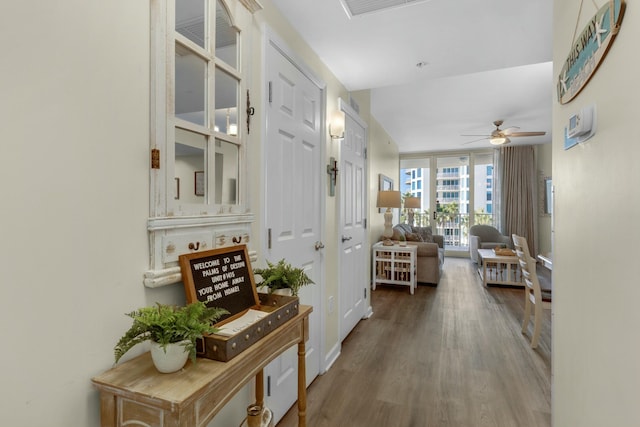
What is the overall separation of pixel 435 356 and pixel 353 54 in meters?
2.55

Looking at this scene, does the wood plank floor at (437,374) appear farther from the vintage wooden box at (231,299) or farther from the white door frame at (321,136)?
the vintage wooden box at (231,299)

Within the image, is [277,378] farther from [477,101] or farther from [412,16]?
[477,101]

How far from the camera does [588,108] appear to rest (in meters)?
1.11

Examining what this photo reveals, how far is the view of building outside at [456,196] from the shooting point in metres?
7.93

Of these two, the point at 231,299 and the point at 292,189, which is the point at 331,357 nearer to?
the point at 292,189

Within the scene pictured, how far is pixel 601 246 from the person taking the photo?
104cm

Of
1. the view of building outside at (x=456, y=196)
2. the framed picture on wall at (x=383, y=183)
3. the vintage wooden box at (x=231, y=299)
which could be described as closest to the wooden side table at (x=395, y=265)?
the framed picture on wall at (x=383, y=183)

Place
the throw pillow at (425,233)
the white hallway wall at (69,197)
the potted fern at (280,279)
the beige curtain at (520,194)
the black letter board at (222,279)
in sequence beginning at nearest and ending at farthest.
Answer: the white hallway wall at (69,197) < the black letter board at (222,279) < the potted fern at (280,279) < the throw pillow at (425,233) < the beige curtain at (520,194)

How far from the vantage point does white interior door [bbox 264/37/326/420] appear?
1799 mm

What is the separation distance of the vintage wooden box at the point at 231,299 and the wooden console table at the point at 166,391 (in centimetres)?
5

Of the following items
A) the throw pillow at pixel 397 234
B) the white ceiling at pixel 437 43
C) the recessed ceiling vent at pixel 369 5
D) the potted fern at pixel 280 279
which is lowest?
the throw pillow at pixel 397 234

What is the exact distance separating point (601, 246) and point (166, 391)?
1372mm

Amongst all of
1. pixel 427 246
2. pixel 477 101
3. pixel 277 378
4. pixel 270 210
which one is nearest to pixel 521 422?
pixel 277 378

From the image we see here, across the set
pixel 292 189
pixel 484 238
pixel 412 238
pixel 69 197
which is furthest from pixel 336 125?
pixel 484 238
